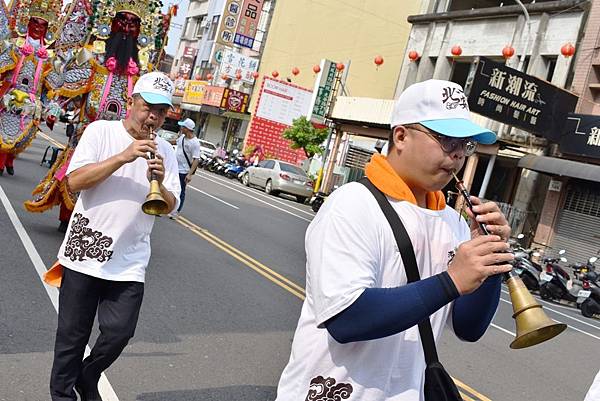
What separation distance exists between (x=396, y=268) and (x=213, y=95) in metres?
42.4

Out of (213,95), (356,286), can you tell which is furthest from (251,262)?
(213,95)

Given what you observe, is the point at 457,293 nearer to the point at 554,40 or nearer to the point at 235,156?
the point at 554,40

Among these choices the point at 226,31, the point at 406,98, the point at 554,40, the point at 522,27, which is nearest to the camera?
the point at 406,98

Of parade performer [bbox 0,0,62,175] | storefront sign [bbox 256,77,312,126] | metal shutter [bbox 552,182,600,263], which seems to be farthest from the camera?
storefront sign [bbox 256,77,312,126]

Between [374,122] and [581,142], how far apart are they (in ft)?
30.4

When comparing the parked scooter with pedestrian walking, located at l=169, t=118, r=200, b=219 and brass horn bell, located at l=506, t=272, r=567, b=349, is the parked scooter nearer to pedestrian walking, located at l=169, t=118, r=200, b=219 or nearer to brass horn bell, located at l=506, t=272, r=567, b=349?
pedestrian walking, located at l=169, t=118, r=200, b=219

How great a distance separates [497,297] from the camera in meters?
2.34

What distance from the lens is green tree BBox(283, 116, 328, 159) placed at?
31406 mm

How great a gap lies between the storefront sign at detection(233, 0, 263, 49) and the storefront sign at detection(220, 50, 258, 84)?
92 centimetres

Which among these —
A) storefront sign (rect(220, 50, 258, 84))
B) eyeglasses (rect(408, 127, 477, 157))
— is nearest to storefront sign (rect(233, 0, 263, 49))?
storefront sign (rect(220, 50, 258, 84))

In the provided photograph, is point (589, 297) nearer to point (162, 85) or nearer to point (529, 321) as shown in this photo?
point (162, 85)

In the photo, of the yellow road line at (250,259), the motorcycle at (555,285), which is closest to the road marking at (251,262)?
the yellow road line at (250,259)

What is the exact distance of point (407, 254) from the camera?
2156 mm

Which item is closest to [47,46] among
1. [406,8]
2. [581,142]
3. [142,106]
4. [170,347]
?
[170,347]
